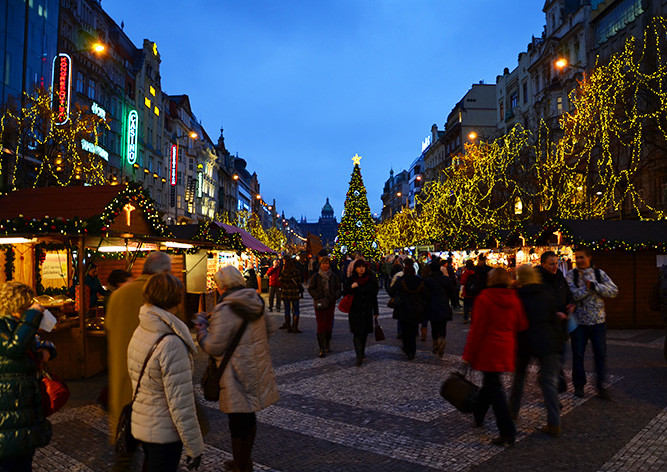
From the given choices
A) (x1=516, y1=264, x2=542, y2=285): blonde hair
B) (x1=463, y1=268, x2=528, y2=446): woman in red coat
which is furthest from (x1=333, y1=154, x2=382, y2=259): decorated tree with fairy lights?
(x1=463, y1=268, x2=528, y2=446): woman in red coat

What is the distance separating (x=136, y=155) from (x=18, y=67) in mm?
15048

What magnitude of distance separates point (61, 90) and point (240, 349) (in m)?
26.4

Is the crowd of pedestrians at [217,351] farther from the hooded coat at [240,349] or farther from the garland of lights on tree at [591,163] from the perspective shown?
the garland of lights on tree at [591,163]

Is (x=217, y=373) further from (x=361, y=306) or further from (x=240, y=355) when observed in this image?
(x=361, y=306)

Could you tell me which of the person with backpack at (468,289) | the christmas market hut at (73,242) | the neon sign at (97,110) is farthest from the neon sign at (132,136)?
the person with backpack at (468,289)

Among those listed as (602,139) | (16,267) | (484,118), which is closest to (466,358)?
(16,267)

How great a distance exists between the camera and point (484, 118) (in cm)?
6819

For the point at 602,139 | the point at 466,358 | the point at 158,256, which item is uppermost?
the point at 602,139

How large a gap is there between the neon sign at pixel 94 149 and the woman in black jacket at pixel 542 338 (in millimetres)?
32706

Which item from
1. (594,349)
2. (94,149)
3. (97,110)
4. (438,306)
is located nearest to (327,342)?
(438,306)

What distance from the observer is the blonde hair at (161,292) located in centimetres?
332

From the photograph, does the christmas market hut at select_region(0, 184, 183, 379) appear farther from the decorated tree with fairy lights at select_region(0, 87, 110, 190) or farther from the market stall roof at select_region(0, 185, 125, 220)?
the decorated tree with fairy lights at select_region(0, 87, 110, 190)

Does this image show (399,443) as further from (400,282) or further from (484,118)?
(484,118)

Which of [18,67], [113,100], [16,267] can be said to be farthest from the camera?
[113,100]
